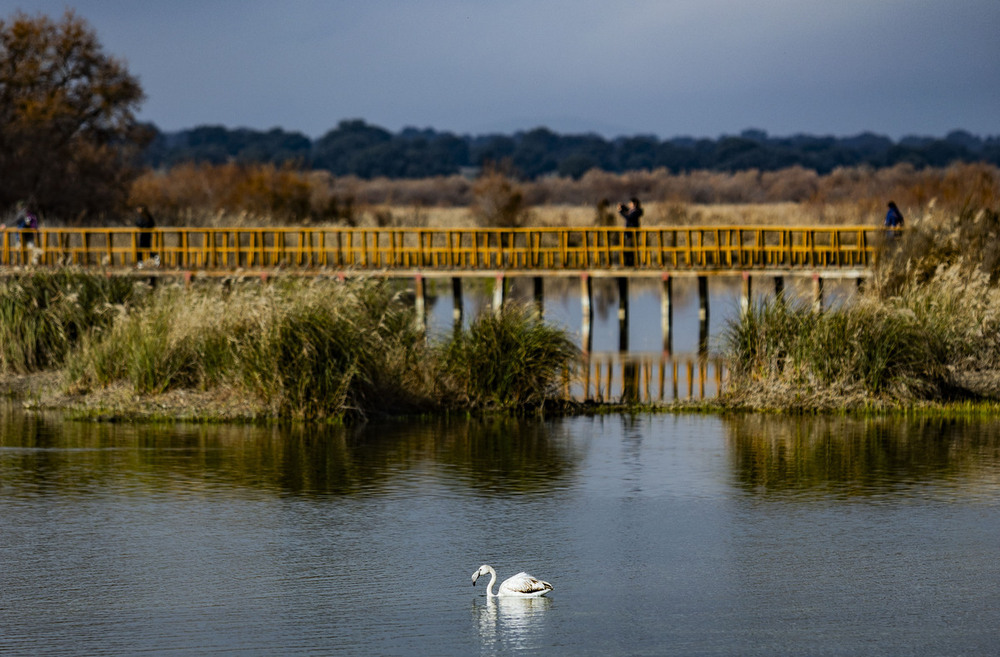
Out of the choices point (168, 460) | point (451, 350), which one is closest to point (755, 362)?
point (451, 350)

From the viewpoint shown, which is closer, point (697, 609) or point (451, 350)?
point (697, 609)

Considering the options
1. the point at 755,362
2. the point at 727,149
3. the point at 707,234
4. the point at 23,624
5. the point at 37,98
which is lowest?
the point at 23,624

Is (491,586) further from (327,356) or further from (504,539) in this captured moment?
(327,356)

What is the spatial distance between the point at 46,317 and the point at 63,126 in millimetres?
36842

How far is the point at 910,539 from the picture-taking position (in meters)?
13.6

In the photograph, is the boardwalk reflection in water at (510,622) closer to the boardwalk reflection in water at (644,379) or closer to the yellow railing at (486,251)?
the boardwalk reflection in water at (644,379)

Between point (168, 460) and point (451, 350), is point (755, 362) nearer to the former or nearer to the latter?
point (451, 350)

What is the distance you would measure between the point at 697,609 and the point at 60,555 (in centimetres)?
553

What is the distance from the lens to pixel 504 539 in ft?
45.0

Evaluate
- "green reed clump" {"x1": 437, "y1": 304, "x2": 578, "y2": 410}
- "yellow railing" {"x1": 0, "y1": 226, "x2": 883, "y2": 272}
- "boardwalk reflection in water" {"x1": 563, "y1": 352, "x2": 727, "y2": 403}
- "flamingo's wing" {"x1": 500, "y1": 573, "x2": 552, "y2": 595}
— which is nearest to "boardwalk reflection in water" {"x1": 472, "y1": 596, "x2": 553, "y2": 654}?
"flamingo's wing" {"x1": 500, "y1": 573, "x2": 552, "y2": 595}

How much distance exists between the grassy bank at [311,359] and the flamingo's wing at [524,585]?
33.2 ft

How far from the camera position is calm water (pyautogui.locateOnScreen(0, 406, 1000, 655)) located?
10820 millimetres

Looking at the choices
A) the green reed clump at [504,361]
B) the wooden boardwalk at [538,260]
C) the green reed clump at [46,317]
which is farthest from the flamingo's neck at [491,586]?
the wooden boardwalk at [538,260]

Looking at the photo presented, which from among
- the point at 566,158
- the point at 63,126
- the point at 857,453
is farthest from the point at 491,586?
the point at 566,158
